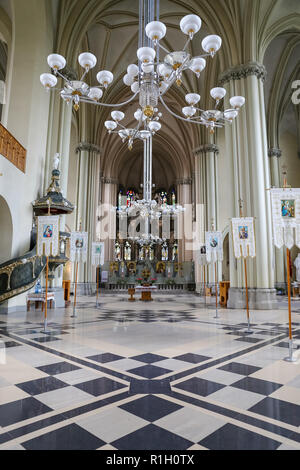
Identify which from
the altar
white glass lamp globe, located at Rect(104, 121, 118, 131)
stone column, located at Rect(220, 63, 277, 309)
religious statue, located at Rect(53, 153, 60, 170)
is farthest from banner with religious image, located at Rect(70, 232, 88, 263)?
stone column, located at Rect(220, 63, 277, 309)

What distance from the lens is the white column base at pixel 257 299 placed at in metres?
8.58

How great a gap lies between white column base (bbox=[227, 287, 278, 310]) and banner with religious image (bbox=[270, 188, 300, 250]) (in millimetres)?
5249

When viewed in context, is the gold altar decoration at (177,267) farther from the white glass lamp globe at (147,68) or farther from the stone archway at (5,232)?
the white glass lamp globe at (147,68)

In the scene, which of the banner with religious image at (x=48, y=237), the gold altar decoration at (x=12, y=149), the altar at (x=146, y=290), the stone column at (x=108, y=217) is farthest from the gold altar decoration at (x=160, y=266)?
the banner with religious image at (x=48, y=237)

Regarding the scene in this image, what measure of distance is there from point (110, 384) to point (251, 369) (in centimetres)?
136

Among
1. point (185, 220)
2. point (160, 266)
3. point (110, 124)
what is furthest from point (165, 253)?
point (110, 124)

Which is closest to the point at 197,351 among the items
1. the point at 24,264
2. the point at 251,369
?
the point at 251,369

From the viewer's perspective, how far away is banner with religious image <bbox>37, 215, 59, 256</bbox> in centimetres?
551

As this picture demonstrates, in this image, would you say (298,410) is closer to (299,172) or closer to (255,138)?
(255,138)

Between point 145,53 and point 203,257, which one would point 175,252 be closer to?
point 203,257

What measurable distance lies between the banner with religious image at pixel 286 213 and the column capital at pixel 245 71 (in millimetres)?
7790

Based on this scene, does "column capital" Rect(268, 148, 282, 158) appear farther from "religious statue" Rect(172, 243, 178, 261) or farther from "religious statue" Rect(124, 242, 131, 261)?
"religious statue" Rect(124, 242, 131, 261)

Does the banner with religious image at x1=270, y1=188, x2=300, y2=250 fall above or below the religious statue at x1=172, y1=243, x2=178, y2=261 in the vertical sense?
below

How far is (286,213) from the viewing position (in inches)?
152
